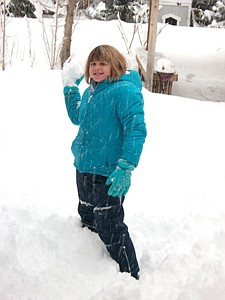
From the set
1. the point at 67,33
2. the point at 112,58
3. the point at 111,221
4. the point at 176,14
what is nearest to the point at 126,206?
the point at 111,221

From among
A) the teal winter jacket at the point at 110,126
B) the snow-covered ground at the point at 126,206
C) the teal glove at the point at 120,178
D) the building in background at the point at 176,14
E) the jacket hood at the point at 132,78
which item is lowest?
the snow-covered ground at the point at 126,206

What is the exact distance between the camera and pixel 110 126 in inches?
91.7

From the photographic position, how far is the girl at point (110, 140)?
2.24 meters

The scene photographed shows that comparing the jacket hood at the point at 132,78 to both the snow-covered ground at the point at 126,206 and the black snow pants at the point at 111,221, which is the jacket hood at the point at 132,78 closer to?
the black snow pants at the point at 111,221

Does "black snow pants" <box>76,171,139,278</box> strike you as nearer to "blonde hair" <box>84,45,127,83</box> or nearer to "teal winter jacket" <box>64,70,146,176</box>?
"teal winter jacket" <box>64,70,146,176</box>

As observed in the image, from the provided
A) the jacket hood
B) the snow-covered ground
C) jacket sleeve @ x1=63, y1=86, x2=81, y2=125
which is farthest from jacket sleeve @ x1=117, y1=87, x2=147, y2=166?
the snow-covered ground

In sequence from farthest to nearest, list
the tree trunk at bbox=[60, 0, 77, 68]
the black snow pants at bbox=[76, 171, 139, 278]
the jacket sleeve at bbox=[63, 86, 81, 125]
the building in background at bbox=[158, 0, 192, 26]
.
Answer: the building in background at bbox=[158, 0, 192, 26], the tree trunk at bbox=[60, 0, 77, 68], the jacket sleeve at bbox=[63, 86, 81, 125], the black snow pants at bbox=[76, 171, 139, 278]

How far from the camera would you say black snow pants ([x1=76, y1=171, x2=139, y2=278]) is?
7.95 ft

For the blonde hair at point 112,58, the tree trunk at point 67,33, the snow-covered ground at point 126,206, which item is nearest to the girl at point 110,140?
the blonde hair at point 112,58

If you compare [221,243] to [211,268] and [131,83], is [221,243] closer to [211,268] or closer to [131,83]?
[211,268]

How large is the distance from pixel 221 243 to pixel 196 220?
1.93 ft

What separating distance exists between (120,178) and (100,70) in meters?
0.61

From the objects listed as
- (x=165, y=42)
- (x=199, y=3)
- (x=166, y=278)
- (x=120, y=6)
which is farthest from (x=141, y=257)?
(x=199, y=3)

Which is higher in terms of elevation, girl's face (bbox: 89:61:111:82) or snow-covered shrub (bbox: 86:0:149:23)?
snow-covered shrub (bbox: 86:0:149:23)
